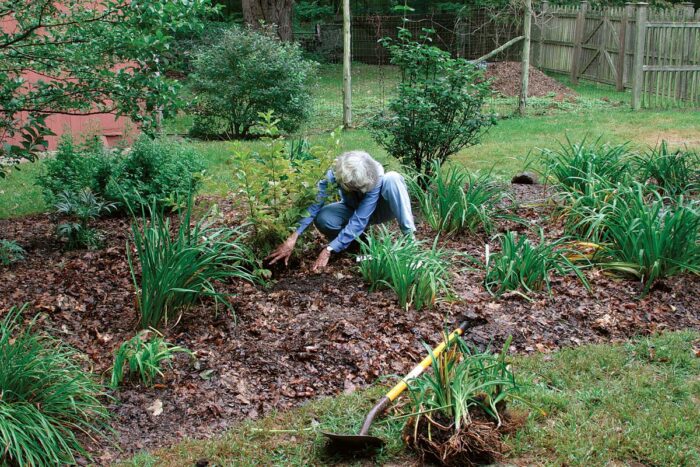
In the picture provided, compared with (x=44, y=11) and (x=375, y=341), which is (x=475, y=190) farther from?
(x=44, y=11)

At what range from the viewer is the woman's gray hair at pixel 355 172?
5.65 meters

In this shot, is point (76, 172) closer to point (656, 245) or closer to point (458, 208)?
point (458, 208)

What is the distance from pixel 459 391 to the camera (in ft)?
11.5

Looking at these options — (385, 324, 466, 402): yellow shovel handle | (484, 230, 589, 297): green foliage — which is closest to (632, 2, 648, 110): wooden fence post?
(484, 230, 589, 297): green foliage

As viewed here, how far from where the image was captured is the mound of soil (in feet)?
57.8

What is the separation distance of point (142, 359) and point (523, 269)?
2.76m

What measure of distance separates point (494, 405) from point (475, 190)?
3.30 metres

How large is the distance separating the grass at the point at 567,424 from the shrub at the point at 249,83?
9.02 meters

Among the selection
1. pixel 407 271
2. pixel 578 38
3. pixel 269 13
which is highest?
pixel 269 13

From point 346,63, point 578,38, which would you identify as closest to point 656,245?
point 346,63

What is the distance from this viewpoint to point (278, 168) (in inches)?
219

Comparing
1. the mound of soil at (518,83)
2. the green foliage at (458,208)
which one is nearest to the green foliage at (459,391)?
the green foliage at (458,208)

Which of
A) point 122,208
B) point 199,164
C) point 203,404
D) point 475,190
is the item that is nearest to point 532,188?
point 475,190

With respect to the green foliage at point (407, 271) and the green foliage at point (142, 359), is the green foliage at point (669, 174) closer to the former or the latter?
the green foliage at point (407, 271)
